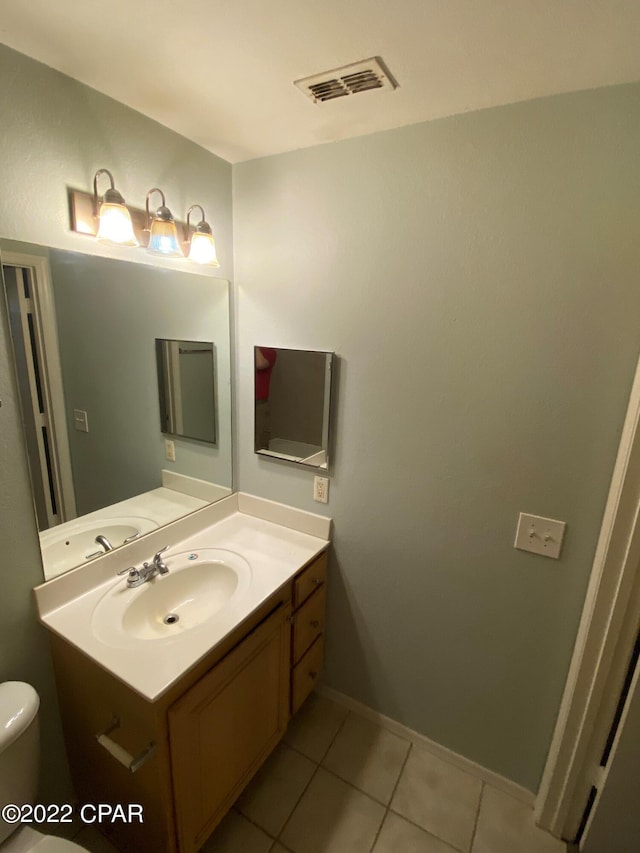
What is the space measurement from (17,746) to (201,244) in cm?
152

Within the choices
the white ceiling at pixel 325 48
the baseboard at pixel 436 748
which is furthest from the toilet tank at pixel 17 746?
the white ceiling at pixel 325 48

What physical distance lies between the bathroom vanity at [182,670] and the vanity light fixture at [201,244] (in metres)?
1.03

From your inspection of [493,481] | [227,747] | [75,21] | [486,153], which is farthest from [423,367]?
[227,747]

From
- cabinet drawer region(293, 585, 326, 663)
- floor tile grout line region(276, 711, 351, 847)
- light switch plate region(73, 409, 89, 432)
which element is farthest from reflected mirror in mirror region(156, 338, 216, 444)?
floor tile grout line region(276, 711, 351, 847)

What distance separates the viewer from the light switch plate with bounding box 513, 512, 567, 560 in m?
1.20

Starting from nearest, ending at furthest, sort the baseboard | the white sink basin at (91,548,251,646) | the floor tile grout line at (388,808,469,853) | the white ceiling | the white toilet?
the white ceiling, the white toilet, the white sink basin at (91,548,251,646), the floor tile grout line at (388,808,469,853), the baseboard

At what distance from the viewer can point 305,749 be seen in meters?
1.59

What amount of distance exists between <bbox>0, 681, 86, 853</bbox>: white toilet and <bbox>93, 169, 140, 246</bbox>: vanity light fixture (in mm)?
1248

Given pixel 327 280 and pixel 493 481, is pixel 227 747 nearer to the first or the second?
pixel 493 481

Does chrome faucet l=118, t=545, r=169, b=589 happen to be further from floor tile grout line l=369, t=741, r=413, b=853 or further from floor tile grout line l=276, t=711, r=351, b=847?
floor tile grout line l=369, t=741, r=413, b=853

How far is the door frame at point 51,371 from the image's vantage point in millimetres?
1052

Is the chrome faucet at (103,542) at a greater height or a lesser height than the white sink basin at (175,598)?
greater

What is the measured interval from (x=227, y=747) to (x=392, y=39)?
76.2 inches

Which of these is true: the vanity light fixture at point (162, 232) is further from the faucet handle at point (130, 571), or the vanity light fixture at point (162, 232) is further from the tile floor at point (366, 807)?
the tile floor at point (366, 807)
